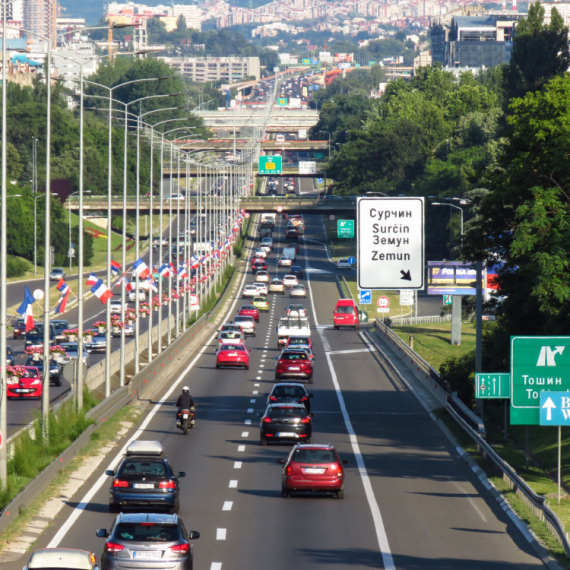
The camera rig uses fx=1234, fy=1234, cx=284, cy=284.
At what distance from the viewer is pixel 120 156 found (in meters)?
175

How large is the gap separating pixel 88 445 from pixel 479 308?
1593cm

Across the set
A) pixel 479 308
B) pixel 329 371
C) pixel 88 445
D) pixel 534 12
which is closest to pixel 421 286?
pixel 88 445

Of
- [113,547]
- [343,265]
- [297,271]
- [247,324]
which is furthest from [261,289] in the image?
[113,547]

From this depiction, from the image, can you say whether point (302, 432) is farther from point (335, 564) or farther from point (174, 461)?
point (335, 564)

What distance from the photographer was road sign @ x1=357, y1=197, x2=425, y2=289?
74.7 feet

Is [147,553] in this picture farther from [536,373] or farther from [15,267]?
[15,267]

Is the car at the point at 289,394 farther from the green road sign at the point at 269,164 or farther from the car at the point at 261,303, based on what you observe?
the green road sign at the point at 269,164

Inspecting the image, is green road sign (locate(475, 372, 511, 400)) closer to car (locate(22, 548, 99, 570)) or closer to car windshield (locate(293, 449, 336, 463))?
car windshield (locate(293, 449, 336, 463))

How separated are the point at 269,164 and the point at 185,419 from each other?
135 m

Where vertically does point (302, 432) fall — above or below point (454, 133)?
below

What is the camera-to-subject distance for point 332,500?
28.3 meters

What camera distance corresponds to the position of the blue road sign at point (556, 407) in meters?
26.5

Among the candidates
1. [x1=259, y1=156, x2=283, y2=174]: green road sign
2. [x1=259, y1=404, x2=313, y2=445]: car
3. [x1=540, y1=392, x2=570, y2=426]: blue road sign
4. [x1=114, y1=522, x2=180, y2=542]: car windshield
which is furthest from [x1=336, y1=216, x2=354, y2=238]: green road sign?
[x1=114, y1=522, x2=180, y2=542]: car windshield

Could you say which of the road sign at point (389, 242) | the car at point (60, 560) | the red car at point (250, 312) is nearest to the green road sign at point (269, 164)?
the red car at point (250, 312)
